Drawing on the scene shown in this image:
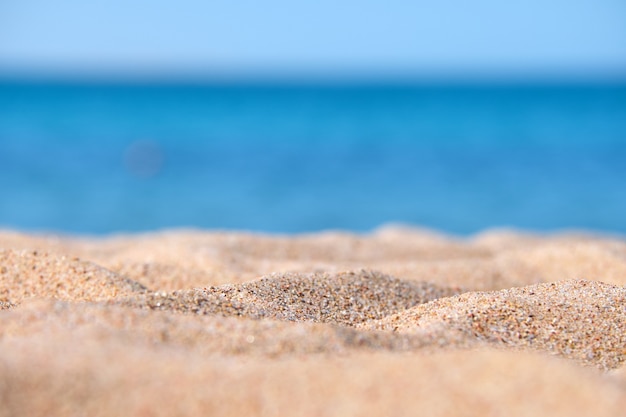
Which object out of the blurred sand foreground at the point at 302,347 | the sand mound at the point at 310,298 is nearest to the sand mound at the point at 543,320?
the blurred sand foreground at the point at 302,347

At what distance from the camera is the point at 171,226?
391 inches

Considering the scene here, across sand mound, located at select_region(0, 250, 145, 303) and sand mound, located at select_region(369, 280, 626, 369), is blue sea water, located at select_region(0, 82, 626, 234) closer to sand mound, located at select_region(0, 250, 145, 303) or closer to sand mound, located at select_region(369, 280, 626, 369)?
sand mound, located at select_region(0, 250, 145, 303)

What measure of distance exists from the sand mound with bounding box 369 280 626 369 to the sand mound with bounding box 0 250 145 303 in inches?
40.9

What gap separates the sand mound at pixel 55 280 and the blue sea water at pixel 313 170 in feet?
22.7

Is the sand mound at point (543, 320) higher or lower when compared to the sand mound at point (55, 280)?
lower

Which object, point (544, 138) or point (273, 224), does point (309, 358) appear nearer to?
point (273, 224)

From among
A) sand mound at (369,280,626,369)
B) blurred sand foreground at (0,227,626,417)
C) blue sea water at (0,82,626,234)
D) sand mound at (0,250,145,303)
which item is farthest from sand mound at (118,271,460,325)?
blue sea water at (0,82,626,234)

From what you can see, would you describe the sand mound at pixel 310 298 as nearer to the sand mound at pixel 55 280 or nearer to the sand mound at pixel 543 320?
the sand mound at pixel 543 320

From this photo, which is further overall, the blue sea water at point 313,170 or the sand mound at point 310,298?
the blue sea water at point 313,170

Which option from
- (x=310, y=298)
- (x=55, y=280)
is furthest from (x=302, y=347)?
(x=55, y=280)

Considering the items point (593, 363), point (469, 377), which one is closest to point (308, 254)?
point (593, 363)

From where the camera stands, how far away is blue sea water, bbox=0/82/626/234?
10.5 meters

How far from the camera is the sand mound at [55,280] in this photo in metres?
2.55

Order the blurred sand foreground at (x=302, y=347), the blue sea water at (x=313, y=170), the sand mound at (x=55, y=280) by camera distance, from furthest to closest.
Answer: the blue sea water at (x=313, y=170) → the sand mound at (x=55, y=280) → the blurred sand foreground at (x=302, y=347)
